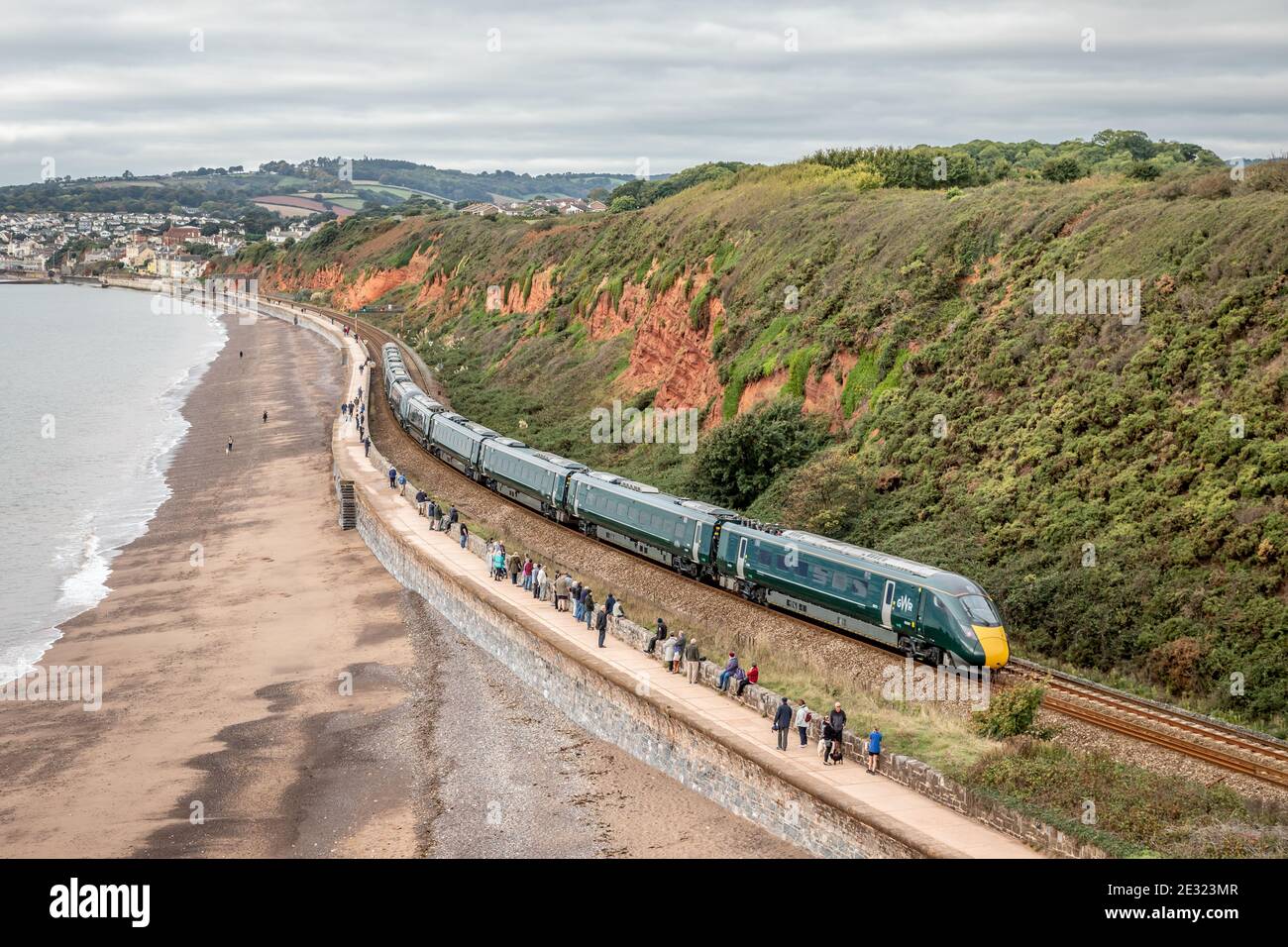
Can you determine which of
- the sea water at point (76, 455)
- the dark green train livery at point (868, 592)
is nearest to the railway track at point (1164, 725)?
the dark green train livery at point (868, 592)

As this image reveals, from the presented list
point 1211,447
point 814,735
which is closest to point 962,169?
point 1211,447

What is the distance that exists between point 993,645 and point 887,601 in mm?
2619

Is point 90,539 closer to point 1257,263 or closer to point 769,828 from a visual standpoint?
point 769,828

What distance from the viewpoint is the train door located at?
88.0ft

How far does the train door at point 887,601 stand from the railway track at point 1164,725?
0.79 meters

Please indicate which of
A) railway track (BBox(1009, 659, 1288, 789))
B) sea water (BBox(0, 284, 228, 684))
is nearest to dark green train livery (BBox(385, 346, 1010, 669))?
railway track (BBox(1009, 659, 1288, 789))

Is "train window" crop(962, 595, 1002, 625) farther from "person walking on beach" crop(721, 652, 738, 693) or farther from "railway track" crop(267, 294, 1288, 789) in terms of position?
"person walking on beach" crop(721, 652, 738, 693)

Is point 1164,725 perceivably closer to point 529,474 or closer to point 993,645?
point 993,645

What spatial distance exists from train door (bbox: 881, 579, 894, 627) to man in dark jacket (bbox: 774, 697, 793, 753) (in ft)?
19.1

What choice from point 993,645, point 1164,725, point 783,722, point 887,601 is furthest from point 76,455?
point 1164,725

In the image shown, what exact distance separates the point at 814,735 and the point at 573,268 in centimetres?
7275

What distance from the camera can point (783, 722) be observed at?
21.5 metres

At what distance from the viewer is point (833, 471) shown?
133ft

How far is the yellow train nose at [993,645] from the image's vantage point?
81.9 ft
